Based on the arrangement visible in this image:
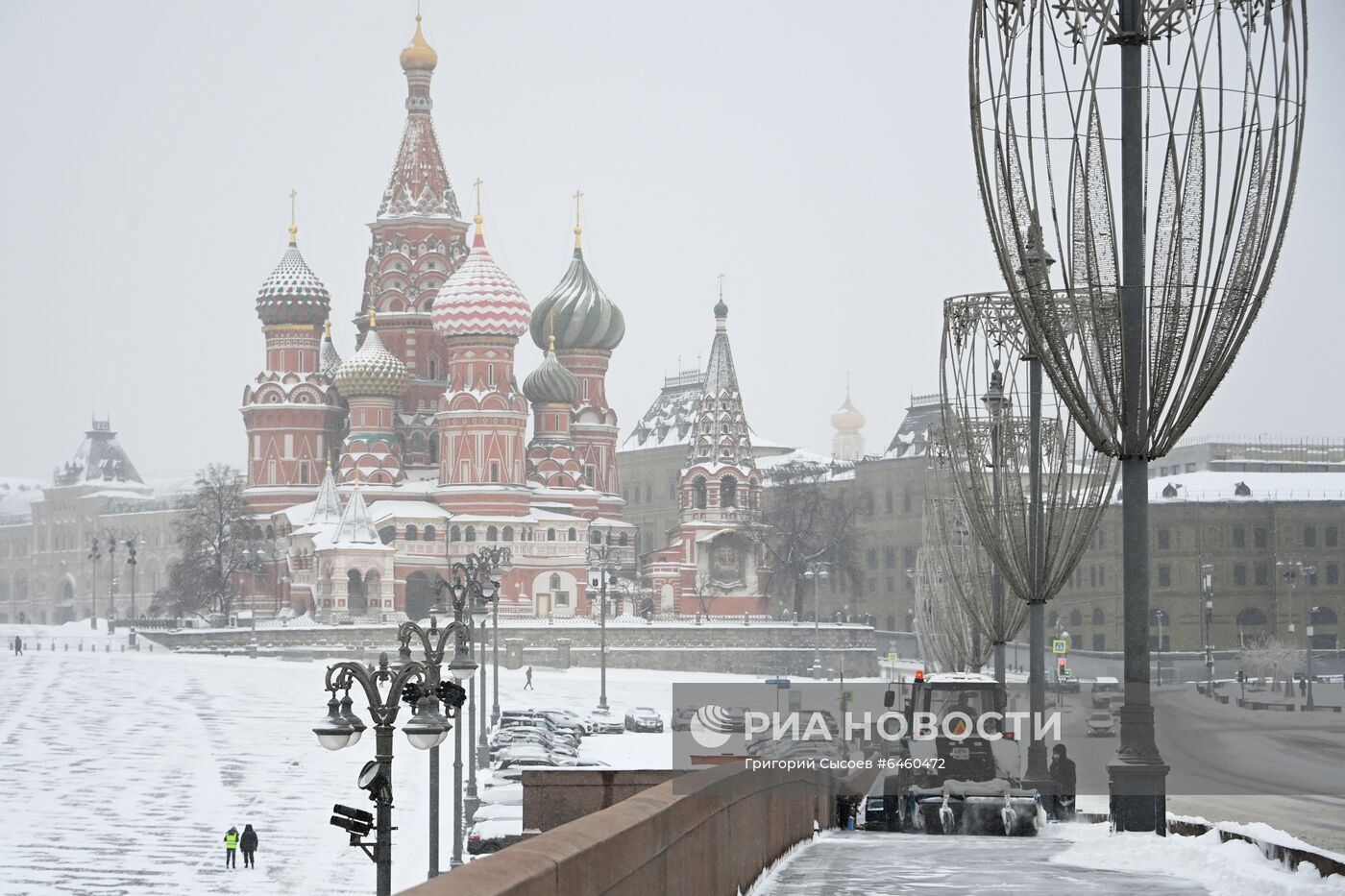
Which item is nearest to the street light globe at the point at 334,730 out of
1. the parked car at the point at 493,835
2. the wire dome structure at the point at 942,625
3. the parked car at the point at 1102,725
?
the parked car at the point at 493,835

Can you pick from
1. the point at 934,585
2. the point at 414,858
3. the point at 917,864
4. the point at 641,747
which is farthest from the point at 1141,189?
the point at 641,747

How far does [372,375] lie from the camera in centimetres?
9812

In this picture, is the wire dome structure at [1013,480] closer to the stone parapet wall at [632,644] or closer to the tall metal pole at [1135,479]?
the tall metal pole at [1135,479]

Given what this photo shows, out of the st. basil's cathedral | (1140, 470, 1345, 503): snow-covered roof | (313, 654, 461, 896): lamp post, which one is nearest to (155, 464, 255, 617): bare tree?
the st. basil's cathedral

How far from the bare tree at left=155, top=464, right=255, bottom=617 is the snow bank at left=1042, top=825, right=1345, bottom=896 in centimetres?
8476

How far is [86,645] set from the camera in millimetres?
105000

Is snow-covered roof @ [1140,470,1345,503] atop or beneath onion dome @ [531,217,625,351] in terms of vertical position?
beneath

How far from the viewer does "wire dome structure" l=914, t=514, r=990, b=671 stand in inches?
1598

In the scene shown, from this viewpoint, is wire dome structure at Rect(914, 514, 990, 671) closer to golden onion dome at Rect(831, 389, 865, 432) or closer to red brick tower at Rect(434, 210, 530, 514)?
red brick tower at Rect(434, 210, 530, 514)

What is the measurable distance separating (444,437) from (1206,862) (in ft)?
276

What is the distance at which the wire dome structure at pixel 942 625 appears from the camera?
40.6 meters

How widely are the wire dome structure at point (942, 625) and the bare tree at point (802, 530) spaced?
45292 millimetres

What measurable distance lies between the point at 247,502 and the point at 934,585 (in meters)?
59.6

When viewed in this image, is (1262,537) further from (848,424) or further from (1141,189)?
(1141,189)
